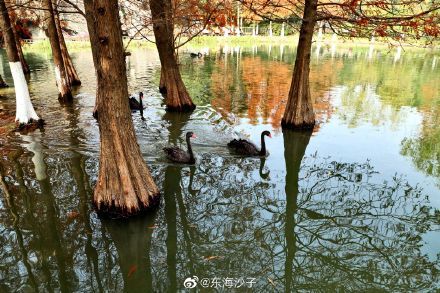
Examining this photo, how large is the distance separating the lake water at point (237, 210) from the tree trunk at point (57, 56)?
1.65 meters

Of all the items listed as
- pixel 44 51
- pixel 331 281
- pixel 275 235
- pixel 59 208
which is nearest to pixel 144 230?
pixel 59 208

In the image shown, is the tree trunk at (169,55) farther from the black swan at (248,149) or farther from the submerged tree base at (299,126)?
the black swan at (248,149)

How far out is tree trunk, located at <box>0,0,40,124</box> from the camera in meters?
10.8

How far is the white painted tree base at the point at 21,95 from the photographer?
11.7m

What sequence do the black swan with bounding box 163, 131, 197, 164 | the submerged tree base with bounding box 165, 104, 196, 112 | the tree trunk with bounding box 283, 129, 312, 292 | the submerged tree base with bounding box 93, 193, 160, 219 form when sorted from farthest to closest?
the submerged tree base with bounding box 165, 104, 196, 112 → the black swan with bounding box 163, 131, 197, 164 → the submerged tree base with bounding box 93, 193, 160, 219 → the tree trunk with bounding box 283, 129, 312, 292

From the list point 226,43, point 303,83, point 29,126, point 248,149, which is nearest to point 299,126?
point 303,83

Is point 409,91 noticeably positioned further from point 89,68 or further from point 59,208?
point 89,68

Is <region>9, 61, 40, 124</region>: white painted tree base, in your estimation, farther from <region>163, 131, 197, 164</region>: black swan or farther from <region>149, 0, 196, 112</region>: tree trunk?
<region>163, 131, 197, 164</region>: black swan

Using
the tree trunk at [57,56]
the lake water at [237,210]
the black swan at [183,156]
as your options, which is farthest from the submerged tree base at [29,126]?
the black swan at [183,156]

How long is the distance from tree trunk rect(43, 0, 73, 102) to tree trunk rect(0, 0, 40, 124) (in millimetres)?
3715

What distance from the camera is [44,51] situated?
42.4 metres

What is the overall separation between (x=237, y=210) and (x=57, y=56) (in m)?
12.9

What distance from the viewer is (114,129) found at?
638 centimetres

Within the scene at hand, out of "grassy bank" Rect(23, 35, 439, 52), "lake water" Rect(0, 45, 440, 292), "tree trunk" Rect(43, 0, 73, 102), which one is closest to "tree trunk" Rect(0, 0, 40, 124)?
"lake water" Rect(0, 45, 440, 292)
